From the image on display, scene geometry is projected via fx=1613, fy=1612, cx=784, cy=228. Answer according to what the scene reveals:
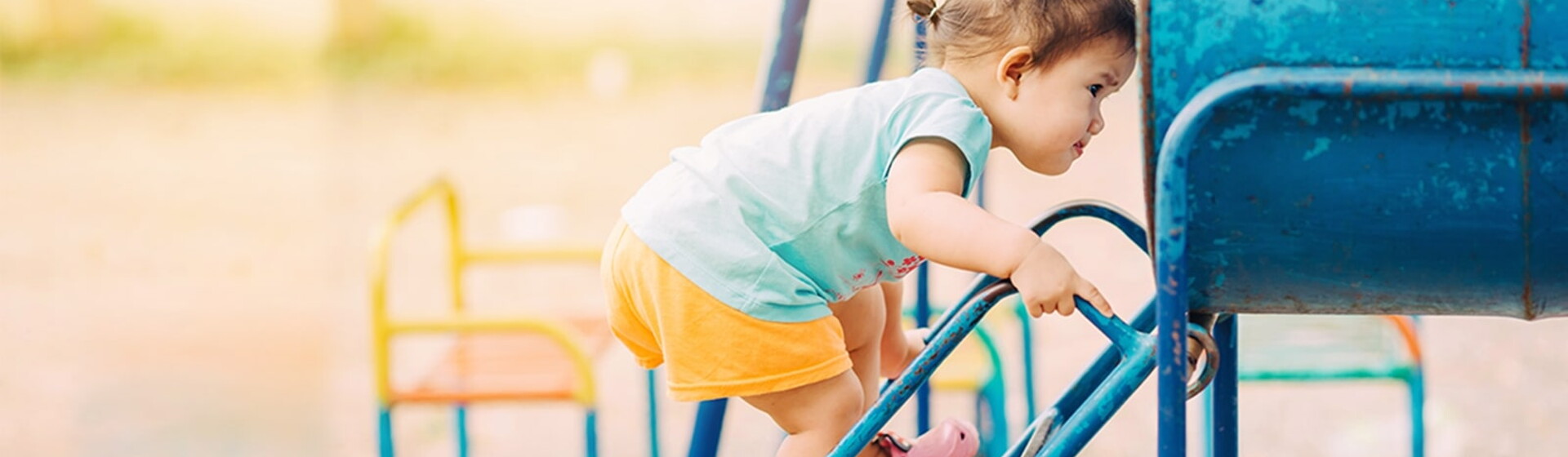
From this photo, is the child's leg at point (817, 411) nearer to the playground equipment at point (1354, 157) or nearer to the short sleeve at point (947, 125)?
the short sleeve at point (947, 125)

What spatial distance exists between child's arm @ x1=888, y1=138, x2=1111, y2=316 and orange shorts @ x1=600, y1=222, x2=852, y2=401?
20cm

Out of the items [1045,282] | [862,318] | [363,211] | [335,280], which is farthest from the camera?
[363,211]

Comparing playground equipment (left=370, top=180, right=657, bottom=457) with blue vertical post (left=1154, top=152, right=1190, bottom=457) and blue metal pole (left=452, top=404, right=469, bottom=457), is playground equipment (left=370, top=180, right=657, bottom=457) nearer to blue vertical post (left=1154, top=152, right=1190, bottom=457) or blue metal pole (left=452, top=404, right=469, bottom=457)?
blue metal pole (left=452, top=404, right=469, bottom=457)

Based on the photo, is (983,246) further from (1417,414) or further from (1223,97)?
(1417,414)

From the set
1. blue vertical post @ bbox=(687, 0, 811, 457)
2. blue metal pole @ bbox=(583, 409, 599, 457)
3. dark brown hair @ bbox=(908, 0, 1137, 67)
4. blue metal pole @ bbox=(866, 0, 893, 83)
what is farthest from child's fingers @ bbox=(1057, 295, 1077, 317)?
blue metal pole @ bbox=(583, 409, 599, 457)

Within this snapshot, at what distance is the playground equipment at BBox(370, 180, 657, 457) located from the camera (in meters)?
2.43

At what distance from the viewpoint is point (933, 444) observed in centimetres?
152

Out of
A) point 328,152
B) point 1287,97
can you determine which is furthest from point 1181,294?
point 328,152

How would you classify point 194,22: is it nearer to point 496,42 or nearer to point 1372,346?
point 496,42

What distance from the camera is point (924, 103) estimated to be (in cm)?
138

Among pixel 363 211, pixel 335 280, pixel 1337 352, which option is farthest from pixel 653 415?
pixel 363 211

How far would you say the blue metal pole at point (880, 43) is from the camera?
2188 millimetres

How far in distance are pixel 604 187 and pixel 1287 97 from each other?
600 centimetres

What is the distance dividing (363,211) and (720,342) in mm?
5445
